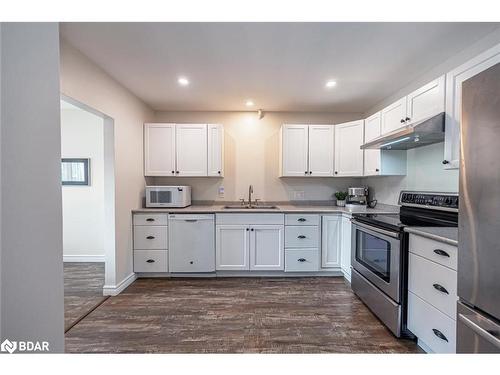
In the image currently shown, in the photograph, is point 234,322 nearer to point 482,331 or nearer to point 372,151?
point 482,331

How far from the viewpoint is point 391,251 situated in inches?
73.4

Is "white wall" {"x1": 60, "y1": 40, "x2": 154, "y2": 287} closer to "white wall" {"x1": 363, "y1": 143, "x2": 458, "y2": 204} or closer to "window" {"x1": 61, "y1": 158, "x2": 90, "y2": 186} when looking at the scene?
"window" {"x1": 61, "y1": 158, "x2": 90, "y2": 186}

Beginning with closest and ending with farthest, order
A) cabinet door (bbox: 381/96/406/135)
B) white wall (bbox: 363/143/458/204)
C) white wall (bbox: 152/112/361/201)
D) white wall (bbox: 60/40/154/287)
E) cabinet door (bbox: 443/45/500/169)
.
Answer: cabinet door (bbox: 443/45/500/169) → white wall (bbox: 60/40/154/287) → white wall (bbox: 363/143/458/204) → cabinet door (bbox: 381/96/406/135) → white wall (bbox: 152/112/361/201)

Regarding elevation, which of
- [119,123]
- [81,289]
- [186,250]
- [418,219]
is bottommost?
[81,289]

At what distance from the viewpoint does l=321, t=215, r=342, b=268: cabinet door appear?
2994 mm

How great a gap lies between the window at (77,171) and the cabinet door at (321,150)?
11.8 feet

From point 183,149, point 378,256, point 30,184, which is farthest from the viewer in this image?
point 183,149

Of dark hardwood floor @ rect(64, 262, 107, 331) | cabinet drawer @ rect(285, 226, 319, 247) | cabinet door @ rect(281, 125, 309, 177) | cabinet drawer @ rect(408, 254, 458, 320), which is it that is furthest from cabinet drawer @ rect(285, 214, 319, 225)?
dark hardwood floor @ rect(64, 262, 107, 331)

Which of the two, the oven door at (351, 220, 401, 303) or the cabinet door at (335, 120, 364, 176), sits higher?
the cabinet door at (335, 120, 364, 176)

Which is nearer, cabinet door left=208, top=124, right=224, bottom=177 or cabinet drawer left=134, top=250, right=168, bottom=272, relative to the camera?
cabinet drawer left=134, top=250, right=168, bottom=272

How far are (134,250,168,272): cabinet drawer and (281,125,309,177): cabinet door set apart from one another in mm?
2037

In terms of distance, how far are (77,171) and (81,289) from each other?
1.96 metres

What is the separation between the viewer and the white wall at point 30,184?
0.91m

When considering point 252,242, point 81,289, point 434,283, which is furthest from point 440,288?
point 81,289
